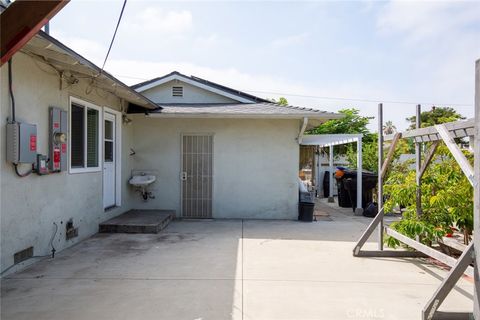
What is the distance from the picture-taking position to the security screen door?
353 inches

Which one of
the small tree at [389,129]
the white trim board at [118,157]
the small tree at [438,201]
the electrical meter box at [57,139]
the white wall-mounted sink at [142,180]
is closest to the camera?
the small tree at [438,201]

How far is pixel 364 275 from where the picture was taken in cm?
453

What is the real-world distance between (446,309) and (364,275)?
3.77ft

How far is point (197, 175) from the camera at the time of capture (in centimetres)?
898

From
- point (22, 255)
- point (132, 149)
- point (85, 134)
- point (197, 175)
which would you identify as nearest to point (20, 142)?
point (22, 255)

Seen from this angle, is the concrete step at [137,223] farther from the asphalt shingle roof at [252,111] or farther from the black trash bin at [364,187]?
the black trash bin at [364,187]

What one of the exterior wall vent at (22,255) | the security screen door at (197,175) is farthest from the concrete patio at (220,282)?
the security screen door at (197,175)

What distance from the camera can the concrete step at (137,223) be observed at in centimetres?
698

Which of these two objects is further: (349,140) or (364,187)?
(349,140)

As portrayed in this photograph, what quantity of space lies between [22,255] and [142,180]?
163 inches

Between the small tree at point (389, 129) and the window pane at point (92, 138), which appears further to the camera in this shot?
the small tree at point (389, 129)

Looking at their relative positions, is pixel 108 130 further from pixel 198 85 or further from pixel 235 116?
pixel 198 85

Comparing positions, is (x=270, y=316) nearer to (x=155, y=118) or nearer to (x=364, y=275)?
(x=364, y=275)

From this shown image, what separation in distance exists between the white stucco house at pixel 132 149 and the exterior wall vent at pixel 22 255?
0.31ft
